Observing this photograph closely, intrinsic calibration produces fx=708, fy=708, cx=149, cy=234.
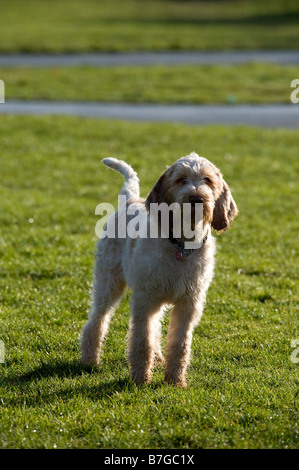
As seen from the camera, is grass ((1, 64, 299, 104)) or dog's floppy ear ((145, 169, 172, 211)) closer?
dog's floppy ear ((145, 169, 172, 211))

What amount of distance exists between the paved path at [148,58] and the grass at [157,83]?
1.45 m

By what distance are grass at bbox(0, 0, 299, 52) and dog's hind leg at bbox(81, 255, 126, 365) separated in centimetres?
2053

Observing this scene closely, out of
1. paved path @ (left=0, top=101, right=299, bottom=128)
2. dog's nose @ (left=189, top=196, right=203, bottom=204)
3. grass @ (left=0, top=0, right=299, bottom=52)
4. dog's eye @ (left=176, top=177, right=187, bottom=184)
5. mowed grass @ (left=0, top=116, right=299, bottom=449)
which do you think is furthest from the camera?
grass @ (left=0, top=0, right=299, bottom=52)

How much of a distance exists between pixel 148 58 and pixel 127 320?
59.7 ft

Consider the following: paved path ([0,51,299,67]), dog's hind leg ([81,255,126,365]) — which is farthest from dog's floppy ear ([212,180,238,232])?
paved path ([0,51,299,67])

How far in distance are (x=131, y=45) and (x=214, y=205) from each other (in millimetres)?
21923

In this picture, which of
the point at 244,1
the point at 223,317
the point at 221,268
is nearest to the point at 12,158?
the point at 221,268

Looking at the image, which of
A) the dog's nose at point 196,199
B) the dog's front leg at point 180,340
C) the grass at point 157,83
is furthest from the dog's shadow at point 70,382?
the grass at point 157,83

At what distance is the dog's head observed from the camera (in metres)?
4.47

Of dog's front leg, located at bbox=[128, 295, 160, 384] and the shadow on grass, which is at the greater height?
dog's front leg, located at bbox=[128, 295, 160, 384]

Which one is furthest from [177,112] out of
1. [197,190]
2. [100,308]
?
[197,190]

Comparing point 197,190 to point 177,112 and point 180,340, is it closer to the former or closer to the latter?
point 180,340

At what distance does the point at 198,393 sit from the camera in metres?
4.63

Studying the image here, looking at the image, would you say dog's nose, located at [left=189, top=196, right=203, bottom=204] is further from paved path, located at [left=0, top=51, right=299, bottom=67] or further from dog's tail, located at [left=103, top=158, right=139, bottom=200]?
paved path, located at [left=0, top=51, right=299, bottom=67]
